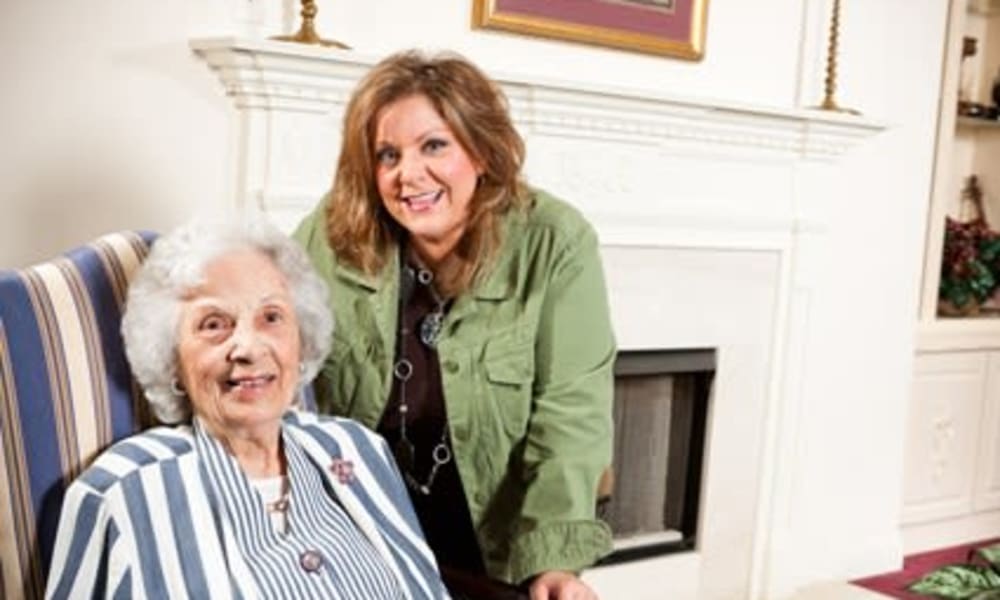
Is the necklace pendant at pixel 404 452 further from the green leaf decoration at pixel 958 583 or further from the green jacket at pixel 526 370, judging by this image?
the green leaf decoration at pixel 958 583

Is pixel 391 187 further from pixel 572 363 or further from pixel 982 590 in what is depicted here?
pixel 982 590

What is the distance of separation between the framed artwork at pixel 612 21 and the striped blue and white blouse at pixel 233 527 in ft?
4.55

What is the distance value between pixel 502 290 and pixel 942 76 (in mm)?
2624

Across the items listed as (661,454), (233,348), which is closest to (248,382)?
(233,348)

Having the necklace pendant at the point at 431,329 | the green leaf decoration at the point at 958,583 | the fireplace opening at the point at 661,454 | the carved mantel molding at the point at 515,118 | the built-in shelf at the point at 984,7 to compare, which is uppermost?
the built-in shelf at the point at 984,7

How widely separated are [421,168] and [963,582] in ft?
8.69

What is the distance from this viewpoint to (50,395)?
1.51 metres

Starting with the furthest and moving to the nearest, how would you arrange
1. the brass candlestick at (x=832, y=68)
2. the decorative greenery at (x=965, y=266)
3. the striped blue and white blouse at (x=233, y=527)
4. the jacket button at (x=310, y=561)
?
the decorative greenery at (x=965, y=266) < the brass candlestick at (x=832, y=68) < the jacket button at (x=310, y=561) < the striped blue and white blouse at (x=233, y=527)

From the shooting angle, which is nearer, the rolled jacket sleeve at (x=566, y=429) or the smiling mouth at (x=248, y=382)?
the smiling mouth at (x=248, y=382)

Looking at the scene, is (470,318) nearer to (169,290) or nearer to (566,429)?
(566,429)

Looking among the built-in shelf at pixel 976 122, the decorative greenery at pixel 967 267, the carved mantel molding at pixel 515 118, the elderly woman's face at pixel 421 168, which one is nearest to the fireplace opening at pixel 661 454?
the carved mantel molding at pixel 515 118

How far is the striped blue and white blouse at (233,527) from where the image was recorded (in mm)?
1410

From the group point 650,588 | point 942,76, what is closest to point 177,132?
point 650,588

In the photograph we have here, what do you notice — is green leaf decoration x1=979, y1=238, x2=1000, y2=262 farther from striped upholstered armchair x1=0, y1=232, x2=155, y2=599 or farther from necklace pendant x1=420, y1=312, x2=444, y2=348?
striped upholstered armchair x1=0, y1=232, x2=155, y2=599
